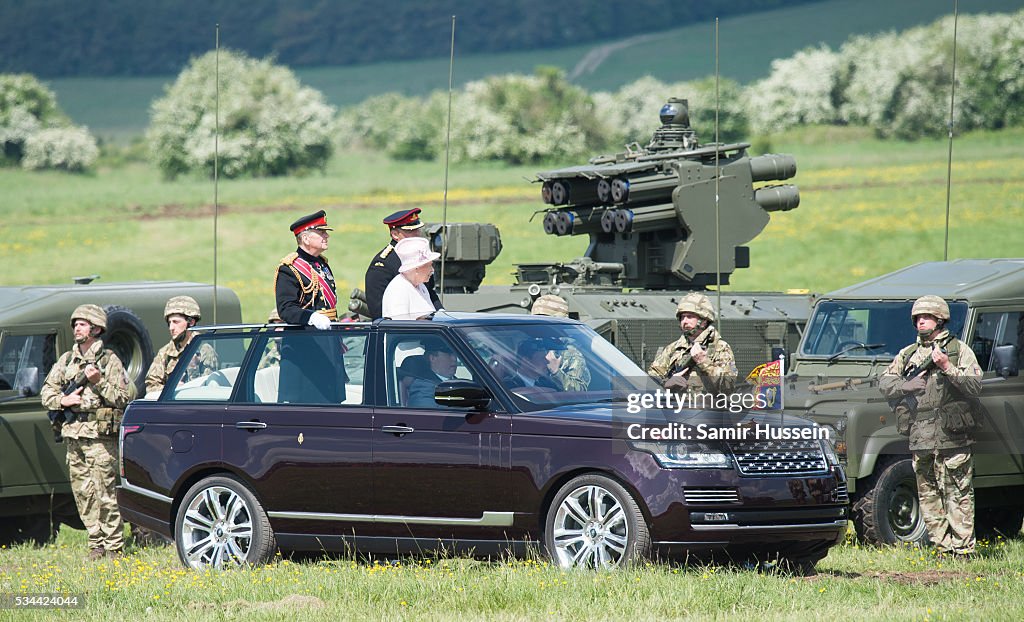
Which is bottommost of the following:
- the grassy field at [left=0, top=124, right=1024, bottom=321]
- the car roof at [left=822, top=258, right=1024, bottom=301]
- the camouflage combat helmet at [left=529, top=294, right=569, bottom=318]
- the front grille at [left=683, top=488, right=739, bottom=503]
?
the front grille at [left=683, top=488, right=739, bottom=503]

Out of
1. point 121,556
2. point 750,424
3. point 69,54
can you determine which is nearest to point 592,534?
point 750,424

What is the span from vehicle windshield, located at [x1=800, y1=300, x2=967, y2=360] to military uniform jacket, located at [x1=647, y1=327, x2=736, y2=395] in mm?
1748

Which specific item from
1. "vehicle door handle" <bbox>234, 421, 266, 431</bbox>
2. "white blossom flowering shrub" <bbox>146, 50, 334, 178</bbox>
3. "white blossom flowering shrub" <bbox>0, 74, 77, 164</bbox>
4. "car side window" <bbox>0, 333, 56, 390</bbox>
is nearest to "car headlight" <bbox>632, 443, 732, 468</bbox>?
"vehicle door handle" <bbox>234, 421, 266, 431</bbox>

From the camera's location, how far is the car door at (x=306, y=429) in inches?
384

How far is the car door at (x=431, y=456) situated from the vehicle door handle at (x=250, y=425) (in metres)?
0.84

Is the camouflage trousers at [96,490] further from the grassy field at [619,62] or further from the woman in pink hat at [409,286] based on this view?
the grassy field at [619,62]

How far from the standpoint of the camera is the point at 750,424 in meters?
9.13

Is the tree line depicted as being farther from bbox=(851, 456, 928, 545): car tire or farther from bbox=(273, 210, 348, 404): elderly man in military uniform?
bbox=(273, 210, 348, 404): elderly man in military uniform

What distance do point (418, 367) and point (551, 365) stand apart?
81 cm

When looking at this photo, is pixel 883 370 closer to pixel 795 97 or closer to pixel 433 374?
pixel 433 374

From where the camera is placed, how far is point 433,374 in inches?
382

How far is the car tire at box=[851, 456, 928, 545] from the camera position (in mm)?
11562

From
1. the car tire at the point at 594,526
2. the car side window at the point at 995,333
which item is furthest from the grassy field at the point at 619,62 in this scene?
the car tire at the point at 594,526

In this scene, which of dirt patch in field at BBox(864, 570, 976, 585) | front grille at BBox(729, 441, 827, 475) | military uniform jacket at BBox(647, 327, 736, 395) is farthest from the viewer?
military uniform jacket at BBox(647, 327, 736, 395)
